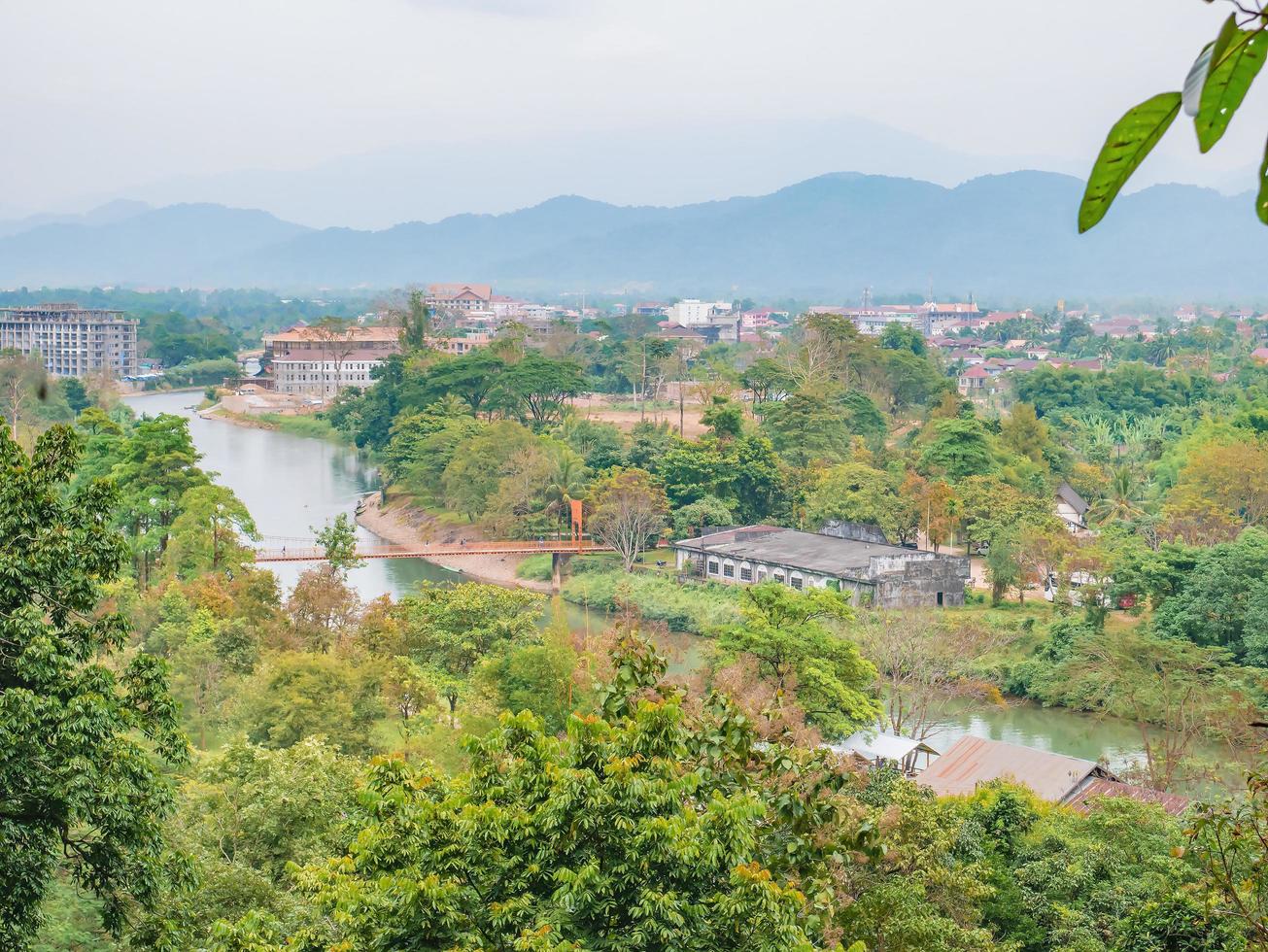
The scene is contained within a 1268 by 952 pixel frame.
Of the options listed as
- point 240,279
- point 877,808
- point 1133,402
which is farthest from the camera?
point 240,279

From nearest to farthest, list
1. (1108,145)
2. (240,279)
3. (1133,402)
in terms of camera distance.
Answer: (1108,145) → (1133,402) → (240,279)

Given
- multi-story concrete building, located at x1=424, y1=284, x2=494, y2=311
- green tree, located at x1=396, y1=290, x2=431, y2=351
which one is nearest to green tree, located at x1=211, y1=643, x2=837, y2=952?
green tree, located at x1=396, y1=290, x2=431, y2=351

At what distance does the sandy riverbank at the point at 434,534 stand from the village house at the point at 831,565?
2.29 m

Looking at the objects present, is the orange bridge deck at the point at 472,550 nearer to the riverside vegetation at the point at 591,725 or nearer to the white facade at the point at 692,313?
the riverside vegetation at the point at 591,725

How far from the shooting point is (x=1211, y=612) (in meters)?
11.8

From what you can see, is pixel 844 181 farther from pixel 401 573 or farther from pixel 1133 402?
pixel 401 573

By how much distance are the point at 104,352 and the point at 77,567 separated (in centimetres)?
3841

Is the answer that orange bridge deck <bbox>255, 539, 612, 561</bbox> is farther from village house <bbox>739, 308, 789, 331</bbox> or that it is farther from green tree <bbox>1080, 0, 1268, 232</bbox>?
village house <bbox>739, 308, 789, 331</bbox>

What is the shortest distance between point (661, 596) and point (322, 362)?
78.3 ft

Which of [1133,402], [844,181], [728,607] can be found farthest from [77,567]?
[844,181]

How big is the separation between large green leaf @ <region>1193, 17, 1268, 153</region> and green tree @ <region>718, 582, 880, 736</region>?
27.8ft

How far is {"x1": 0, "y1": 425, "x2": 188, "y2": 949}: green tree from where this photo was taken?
136 inches

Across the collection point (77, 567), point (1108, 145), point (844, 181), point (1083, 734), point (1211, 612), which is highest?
point (844, 181)

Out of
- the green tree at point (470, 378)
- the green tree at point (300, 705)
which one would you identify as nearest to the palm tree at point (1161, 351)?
the green tree at point (470, 378)
